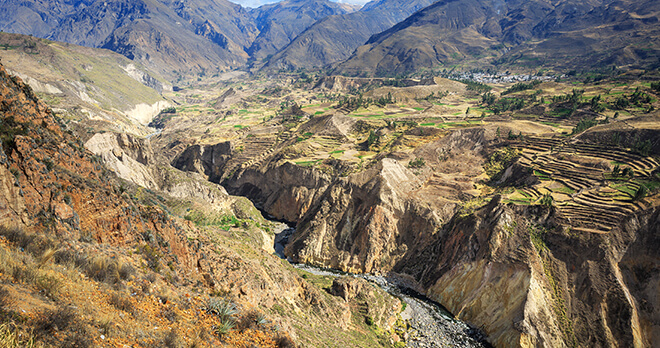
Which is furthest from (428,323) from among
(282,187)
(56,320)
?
(282,187)

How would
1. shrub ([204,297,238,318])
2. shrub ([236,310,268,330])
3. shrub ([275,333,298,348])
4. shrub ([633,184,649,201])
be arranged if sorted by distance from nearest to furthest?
shrub ([204,297,238,318]) → shrub ([236,310,268,330]) → shrub ([275,333,298,348]) → shrub ([633,184,649,201])

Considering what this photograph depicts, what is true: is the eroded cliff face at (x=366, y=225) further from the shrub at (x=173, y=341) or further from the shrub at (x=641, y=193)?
the shrub at (x=173, y=341)

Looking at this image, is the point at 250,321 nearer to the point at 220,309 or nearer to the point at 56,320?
the point at 220,309

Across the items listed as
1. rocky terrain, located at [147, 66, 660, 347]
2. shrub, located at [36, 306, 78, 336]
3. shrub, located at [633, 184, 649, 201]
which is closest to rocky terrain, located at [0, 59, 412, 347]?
shrub, located at [36, 306, 78, 336]

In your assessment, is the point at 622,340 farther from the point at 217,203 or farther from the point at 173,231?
the point at 217,203

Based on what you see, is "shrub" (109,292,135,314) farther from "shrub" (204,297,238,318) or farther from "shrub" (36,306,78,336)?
"shrub" (204,297,238,318)
